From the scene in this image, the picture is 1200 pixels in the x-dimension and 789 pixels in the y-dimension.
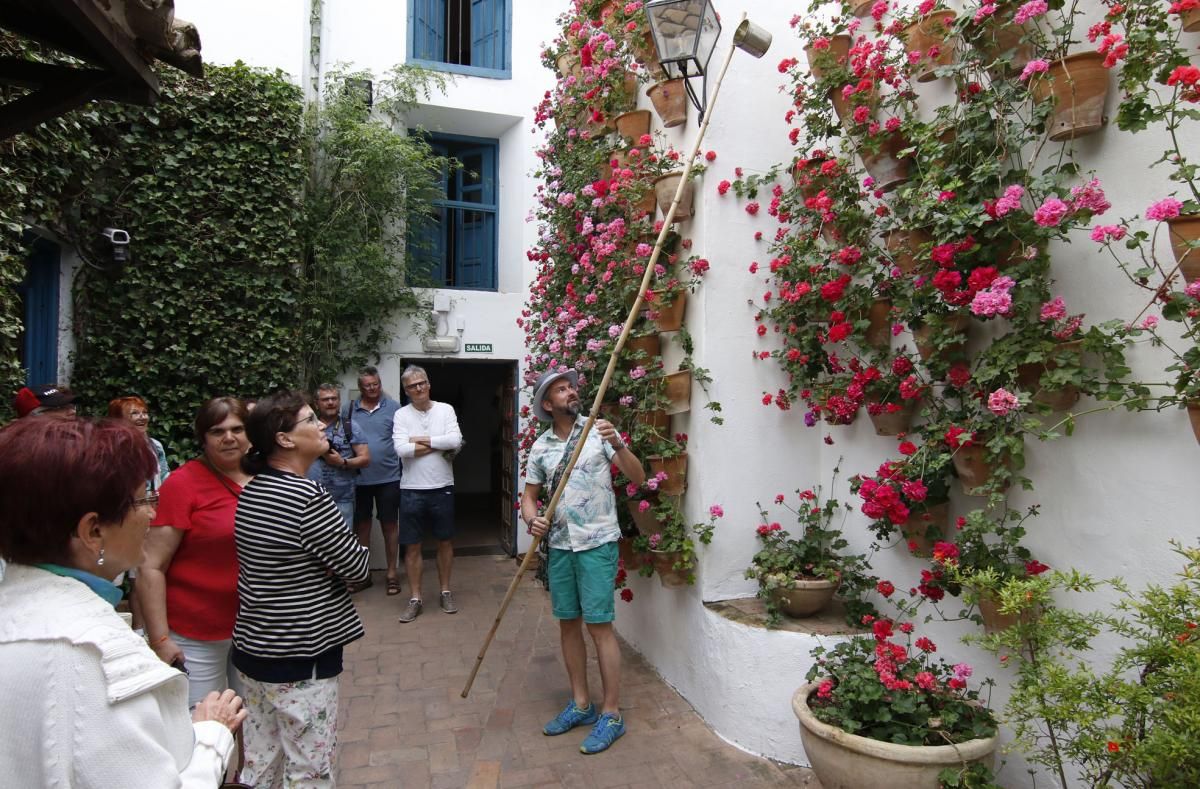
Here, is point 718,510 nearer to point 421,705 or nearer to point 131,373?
point 421,705

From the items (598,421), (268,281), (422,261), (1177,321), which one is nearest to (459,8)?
(422,261)

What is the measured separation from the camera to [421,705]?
4.11 m

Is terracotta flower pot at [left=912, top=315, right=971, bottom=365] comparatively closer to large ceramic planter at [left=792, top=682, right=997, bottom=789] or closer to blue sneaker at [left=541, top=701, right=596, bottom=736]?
large ceramic planter at [left=792, top=682, right=997, bottom=789]

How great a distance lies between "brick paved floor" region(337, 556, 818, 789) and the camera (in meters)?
3.38

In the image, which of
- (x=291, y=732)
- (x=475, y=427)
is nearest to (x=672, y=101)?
(x=291, y=732)

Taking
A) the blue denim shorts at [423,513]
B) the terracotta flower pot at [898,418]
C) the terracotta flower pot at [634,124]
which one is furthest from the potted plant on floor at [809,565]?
the blue denim shorts at [423,513]

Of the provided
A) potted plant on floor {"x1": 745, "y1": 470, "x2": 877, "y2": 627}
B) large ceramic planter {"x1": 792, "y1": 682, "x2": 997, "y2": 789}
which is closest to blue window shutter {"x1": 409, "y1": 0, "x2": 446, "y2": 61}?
potted plant on floor {"x1": 745, "y1": 470, "x2": 877, "y2": 627}

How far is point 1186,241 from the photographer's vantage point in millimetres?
2143

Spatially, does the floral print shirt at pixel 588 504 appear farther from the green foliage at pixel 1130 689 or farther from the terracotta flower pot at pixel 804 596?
the green foliage at pixel 1130 689

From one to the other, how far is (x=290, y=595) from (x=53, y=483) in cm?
121

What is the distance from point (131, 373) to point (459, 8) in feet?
17.6

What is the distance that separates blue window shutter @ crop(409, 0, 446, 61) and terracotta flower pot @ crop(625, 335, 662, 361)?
5.16 meters

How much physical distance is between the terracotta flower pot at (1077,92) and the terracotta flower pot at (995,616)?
1756mm

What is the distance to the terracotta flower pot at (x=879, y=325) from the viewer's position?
343cm
